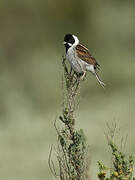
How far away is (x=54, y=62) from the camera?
25891 millimetres

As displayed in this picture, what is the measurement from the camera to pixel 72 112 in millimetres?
7648

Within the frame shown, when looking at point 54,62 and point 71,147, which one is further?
point 54,62

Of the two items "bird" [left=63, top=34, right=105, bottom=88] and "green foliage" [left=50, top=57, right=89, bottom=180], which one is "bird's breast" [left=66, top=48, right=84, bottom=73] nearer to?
"bird" [left=63, top=34, right=105, bottom=88]

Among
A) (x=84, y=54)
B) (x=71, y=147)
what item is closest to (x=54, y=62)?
(x=84, y=54)

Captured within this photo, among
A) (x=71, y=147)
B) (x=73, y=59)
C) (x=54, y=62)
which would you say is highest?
(x=54, y=62)

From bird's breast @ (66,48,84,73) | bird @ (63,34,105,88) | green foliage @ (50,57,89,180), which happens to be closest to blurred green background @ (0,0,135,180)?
bird @ (63,34,105,88)

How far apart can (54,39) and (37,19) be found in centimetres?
89

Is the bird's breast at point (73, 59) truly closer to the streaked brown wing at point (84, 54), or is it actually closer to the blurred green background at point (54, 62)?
the streaked brown wing at point (84, 54)

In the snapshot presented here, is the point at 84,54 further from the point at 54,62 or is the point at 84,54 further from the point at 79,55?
the point at 54,62

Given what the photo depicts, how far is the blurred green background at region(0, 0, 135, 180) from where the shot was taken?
69.7 ft

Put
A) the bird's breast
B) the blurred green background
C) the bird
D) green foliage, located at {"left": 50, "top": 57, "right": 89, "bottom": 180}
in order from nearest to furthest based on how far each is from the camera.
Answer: green foliage, located at {"left": 50, "top": 57, "right": 89, "bottom": 180} < the bird's breast < the bird < the blurred green background

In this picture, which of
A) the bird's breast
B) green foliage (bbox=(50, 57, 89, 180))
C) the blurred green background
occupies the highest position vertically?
the blurred green background

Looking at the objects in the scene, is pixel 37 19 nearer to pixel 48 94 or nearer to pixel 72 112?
pixel 48 94

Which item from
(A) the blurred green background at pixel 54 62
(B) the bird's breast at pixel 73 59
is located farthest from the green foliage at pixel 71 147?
(A) the blurred green background at pixel 54 62
